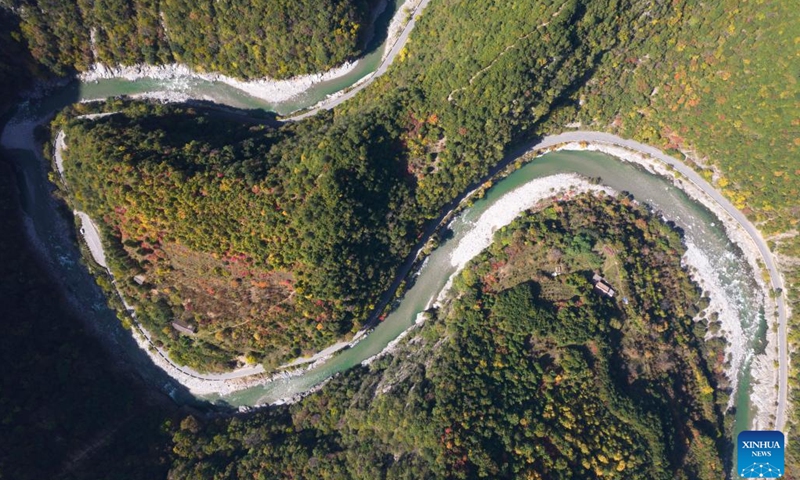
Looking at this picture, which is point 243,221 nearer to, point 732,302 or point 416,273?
point 416,273

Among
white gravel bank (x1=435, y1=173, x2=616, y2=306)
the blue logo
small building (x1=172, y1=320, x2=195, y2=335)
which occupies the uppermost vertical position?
white gravel bank (x1=435, y1=173, x2=616, y2=306)

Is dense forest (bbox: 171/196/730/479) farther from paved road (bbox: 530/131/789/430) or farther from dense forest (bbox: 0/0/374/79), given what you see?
dense forest (bbox: 0/0/374/79)

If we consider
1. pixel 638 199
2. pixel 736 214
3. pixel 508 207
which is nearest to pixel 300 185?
pixel 508 207

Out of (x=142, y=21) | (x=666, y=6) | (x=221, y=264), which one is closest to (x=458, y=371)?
(x=221, y=264)

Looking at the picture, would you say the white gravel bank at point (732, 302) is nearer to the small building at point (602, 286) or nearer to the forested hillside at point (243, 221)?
the small building at point (602, 286)

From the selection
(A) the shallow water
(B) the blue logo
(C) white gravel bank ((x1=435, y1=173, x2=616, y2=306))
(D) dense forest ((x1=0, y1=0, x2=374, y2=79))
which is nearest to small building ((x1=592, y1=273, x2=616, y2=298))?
(C) white gravel bank ((x1=435, y1=173, x2=616, y2=306))
